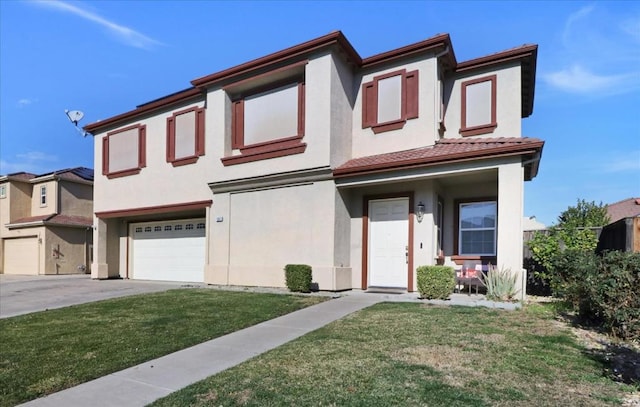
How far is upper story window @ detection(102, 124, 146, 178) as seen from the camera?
1736 centimetres

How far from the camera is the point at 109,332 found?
727 cm

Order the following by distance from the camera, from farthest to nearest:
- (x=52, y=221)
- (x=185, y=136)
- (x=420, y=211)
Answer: (x=52, y=221)
(x=185, y=136)
(x=420, y=211)

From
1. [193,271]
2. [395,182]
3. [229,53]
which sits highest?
[229,53]

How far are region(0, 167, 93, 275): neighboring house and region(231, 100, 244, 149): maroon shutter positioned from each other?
15558 millimetres

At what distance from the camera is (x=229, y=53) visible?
15.4 m

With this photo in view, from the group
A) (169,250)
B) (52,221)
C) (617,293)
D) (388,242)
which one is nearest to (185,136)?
(169,250)

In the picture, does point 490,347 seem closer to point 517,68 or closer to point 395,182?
point 395,182

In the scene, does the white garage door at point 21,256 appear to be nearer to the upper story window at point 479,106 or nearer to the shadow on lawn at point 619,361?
the upper story window at point 479,106

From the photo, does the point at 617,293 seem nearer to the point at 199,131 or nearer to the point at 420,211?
the point at 420,211

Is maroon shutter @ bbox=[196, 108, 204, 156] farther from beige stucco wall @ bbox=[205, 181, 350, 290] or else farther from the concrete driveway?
the concrete driveway

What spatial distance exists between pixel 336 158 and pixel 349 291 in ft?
13.3

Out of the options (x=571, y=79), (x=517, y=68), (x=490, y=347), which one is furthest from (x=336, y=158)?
(x=490, y=347)

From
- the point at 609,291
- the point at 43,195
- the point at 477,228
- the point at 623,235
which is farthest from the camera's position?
the point at 43,195

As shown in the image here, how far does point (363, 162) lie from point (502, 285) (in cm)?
506
